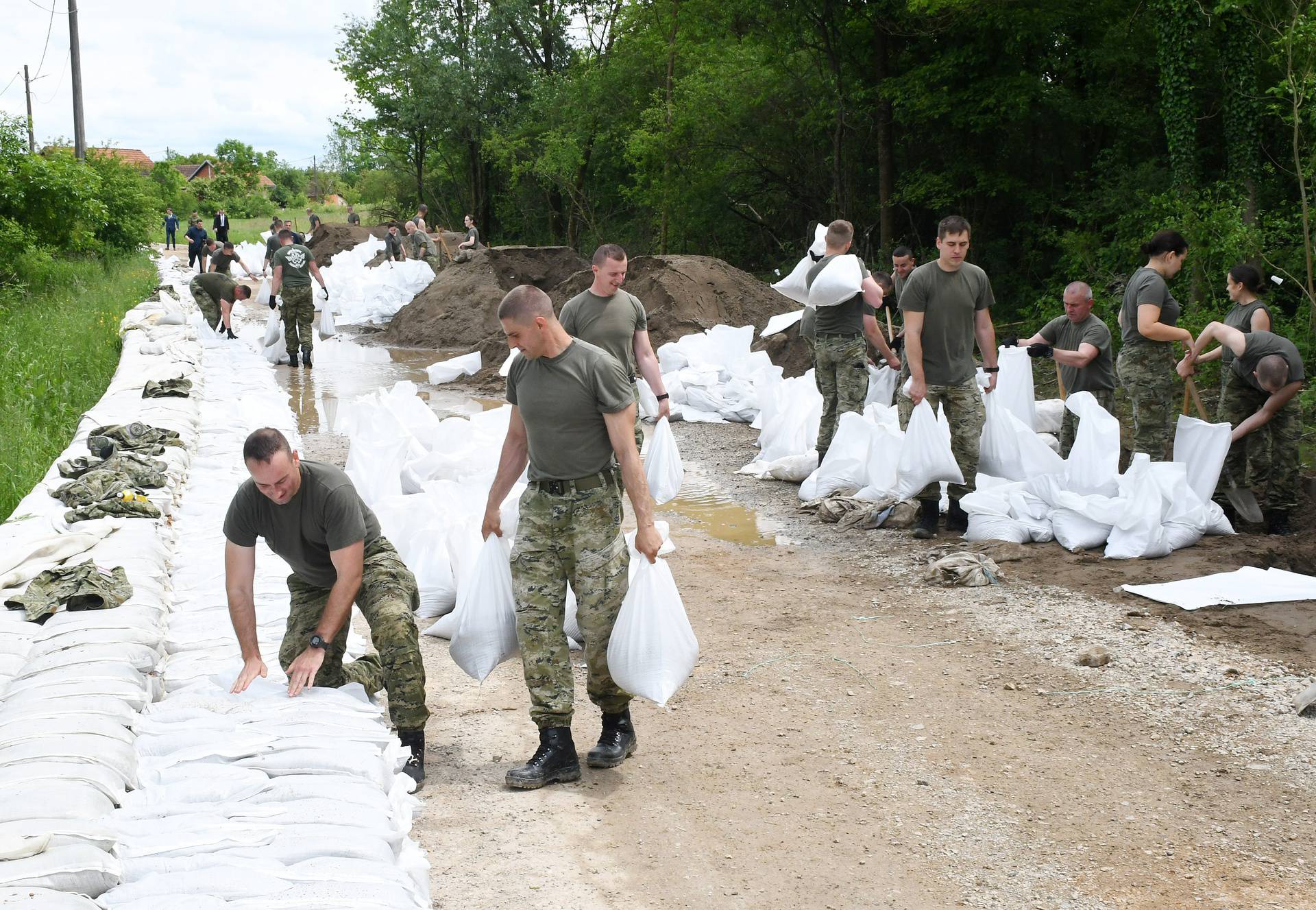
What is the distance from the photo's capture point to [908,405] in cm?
675

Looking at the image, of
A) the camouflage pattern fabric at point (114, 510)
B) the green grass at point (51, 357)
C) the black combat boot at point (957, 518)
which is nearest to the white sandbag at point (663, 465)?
the black combat boot at point (957, 518)

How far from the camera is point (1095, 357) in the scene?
23.2 ft

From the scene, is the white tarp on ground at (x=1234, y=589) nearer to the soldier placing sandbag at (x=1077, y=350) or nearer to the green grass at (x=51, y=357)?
the soldier placing sandbag at (x=1077, y=350)

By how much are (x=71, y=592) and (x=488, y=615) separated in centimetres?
Result: 179

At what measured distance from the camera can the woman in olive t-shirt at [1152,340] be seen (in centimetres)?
639

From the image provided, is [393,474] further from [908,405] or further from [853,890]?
[853,890]

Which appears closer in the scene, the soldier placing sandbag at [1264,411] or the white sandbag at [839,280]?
the soldier placing sandbag at [1264,411]

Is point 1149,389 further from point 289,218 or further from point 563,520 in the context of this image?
point 289,218

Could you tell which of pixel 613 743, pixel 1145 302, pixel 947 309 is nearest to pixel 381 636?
pixel 613 743

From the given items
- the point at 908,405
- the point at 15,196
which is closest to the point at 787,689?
the point at 908,405

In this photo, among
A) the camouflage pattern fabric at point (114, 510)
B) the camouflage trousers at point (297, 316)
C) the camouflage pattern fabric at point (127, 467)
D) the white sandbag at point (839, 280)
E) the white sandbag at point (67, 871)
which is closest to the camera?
the white sandbag at point (67, 871)

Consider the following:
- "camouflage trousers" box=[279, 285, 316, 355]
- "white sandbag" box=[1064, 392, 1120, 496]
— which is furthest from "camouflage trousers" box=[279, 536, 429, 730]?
"camouflage trousers" box=[279, 285, 316, 355]

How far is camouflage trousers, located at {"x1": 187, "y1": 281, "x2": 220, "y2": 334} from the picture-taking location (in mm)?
14805

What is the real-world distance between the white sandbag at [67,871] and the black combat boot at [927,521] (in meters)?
4.96
